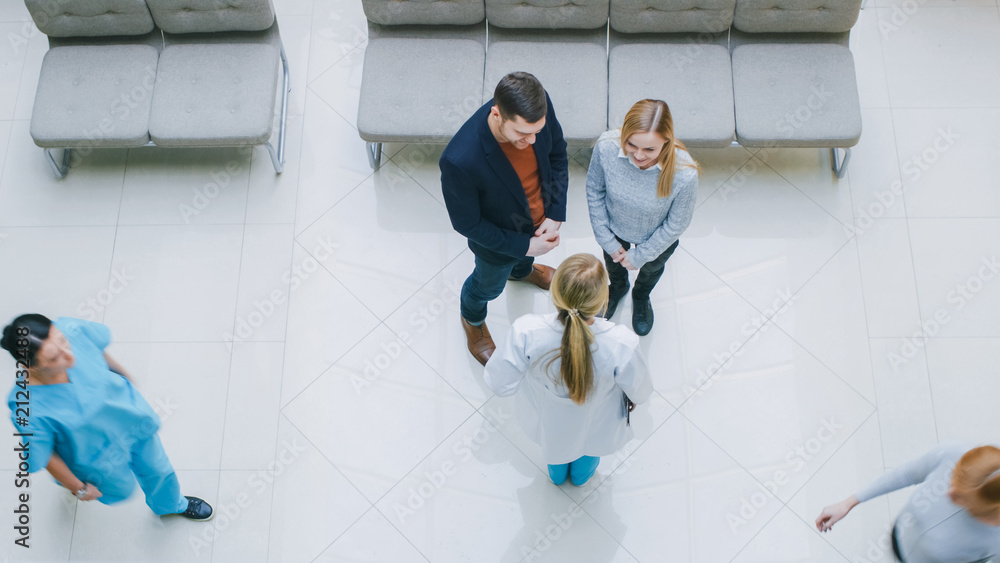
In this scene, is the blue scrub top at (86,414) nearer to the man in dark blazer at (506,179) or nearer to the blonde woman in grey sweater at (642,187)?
the man in dark blazer at (506,179)

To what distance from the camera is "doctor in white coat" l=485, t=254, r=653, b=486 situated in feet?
7.86

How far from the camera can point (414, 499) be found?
3.68m

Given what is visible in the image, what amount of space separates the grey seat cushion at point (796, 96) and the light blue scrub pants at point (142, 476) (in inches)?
123

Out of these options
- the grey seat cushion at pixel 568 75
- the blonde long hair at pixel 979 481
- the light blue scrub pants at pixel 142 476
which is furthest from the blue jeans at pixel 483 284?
the blonde long hair at pixel 979 481

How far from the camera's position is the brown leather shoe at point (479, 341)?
154 inches

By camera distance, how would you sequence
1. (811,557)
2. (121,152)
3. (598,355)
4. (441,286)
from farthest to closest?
1. (121,152)
2. (441,286)
3. (811,557)
4. (598,355)

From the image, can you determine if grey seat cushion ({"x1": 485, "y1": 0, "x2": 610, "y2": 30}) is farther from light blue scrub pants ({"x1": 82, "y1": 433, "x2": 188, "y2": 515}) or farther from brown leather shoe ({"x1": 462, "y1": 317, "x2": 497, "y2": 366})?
light blue scrub pants ({"x1": 82, "y1": 433, "x2": 188, "y2": 515})

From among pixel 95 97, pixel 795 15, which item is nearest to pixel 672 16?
pixel 795 15

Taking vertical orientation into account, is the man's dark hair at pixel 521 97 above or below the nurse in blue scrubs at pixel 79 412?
above

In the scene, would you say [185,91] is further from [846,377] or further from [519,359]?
[846,377]

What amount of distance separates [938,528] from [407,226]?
9.25 ft

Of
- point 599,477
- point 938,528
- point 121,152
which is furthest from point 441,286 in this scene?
point 938,528

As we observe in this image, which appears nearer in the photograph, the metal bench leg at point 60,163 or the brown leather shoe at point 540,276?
the brown leather shoe at point 540,276

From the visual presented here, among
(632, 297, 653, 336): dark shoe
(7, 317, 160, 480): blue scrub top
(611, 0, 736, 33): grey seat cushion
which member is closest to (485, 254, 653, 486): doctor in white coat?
(632, 297, 653, 336): dark shoe
